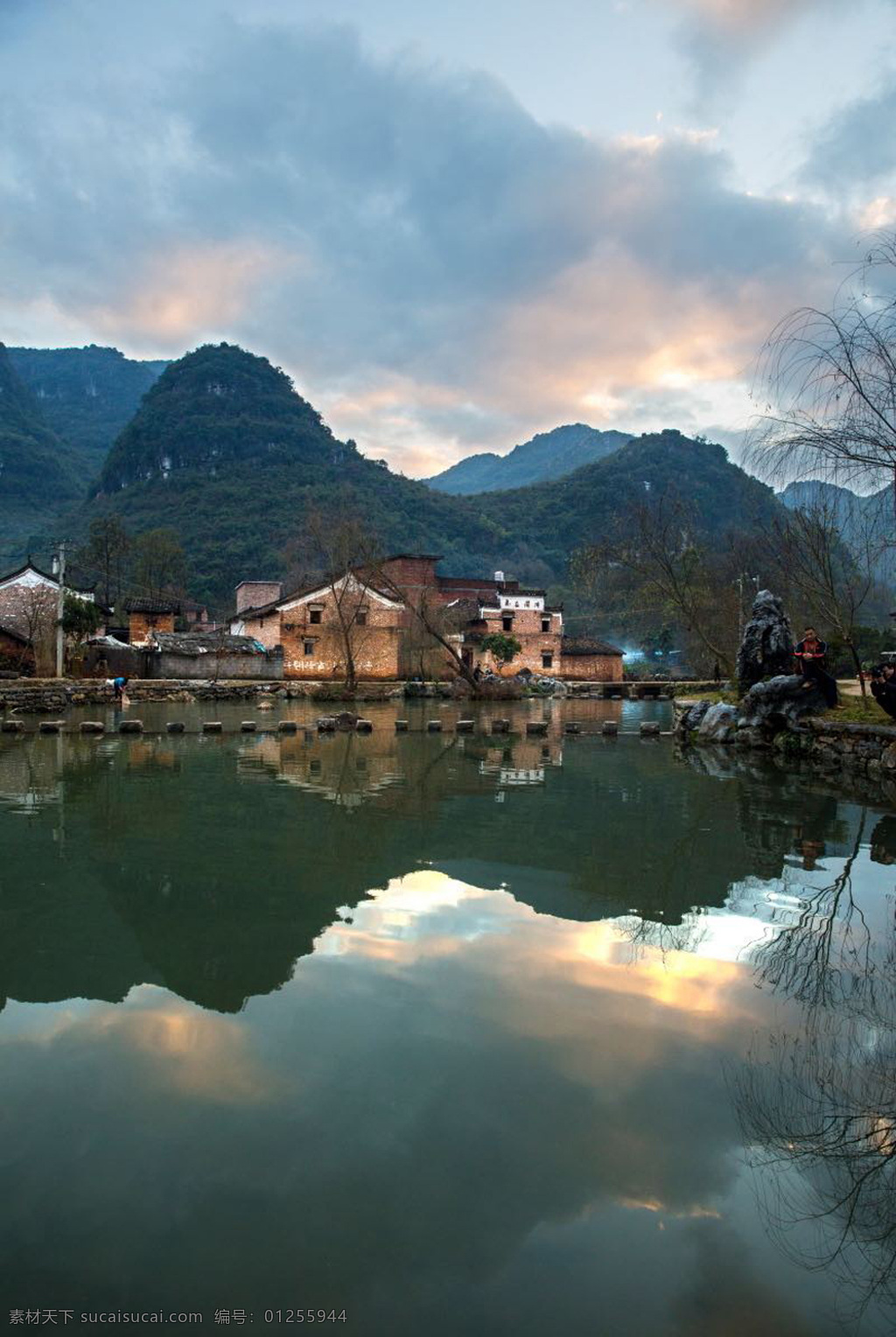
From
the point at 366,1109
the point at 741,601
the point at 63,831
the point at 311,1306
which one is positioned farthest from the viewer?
the point at 741,601

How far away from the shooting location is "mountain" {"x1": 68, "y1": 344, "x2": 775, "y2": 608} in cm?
8238

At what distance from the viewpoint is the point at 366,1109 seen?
3.16 metres

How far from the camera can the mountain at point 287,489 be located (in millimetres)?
82375

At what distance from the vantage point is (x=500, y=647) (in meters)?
44.9

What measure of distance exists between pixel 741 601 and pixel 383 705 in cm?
1516

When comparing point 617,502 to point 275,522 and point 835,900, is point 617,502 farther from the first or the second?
point 835,900

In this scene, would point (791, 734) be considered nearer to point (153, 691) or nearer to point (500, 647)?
point (153, 691)

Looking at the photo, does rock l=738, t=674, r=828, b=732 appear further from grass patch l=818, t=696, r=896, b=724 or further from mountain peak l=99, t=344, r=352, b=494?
mountain peak l=99, t=344, r=352, b=494

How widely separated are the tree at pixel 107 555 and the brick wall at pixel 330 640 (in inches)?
818

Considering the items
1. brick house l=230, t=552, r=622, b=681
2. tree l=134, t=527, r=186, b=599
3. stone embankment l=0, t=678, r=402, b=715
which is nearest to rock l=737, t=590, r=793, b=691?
brick house l=230, t=552, r=622, b=681

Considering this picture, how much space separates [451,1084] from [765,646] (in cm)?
1533

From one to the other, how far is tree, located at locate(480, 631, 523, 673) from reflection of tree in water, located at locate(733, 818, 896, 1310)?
3992 cm

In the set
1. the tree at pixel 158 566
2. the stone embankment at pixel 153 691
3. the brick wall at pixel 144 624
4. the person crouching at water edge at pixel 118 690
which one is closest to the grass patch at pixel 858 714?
the stone embankment at pixel 153 691

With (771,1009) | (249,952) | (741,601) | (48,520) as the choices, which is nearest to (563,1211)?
(771,1009)
